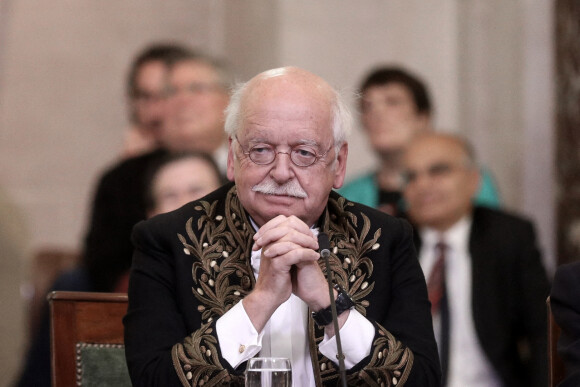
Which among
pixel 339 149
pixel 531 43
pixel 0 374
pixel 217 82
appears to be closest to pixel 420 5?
pixel 531 43

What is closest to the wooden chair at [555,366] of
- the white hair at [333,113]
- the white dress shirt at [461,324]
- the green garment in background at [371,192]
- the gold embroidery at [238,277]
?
the gold embroidery at [238,277]

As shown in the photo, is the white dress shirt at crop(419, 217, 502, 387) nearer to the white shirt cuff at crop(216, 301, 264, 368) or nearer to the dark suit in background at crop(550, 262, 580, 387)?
the dark suit in background at crop(550, 262, 580, 387)

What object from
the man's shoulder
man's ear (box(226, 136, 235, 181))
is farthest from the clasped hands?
the man's shoulder

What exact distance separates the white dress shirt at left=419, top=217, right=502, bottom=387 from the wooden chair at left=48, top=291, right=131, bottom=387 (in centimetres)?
200

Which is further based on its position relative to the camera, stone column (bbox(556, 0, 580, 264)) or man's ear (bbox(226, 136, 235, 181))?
stone column (bbox(556, 0, 580, 264))

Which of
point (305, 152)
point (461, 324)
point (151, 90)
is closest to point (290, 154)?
point (305, 152)

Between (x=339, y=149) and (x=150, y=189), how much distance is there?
2110 mm

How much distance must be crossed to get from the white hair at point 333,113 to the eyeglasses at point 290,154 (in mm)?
108

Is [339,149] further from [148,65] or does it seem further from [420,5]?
[420,5]

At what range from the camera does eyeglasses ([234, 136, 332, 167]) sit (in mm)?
2943

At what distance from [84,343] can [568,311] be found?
1373 mm

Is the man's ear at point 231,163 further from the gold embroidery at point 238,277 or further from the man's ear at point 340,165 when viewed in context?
the man's ear at point 340,165

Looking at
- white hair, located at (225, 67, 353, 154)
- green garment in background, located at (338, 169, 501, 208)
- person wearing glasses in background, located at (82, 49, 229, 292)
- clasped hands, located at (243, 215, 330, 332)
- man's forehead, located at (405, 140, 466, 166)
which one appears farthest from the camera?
green garment in background, located at (338, 169, 501, 208)

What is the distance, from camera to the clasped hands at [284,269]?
272 cm
